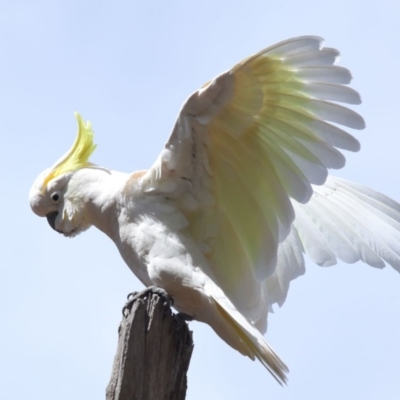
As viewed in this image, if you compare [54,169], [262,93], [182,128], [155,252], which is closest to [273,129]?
[262,93]

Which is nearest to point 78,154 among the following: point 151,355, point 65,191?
point 65,191

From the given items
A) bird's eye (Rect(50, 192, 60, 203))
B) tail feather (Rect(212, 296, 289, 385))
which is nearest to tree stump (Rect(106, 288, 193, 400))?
tail feather (Rect(212, 296, 289, 385))

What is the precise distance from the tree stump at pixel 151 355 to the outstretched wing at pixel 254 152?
0.81m

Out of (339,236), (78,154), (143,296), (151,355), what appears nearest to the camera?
(151,355)

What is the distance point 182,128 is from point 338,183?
3.87 ft

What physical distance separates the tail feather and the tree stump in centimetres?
47

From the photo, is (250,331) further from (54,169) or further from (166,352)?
(54,169)

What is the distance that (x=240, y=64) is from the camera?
3.24 m

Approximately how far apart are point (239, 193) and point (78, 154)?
3.14 feet

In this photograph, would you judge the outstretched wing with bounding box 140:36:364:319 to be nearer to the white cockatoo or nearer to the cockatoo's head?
the white cockatoo

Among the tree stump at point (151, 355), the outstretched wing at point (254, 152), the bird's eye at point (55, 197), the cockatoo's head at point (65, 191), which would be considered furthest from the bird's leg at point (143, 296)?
the bird's eye at point (55, 197)

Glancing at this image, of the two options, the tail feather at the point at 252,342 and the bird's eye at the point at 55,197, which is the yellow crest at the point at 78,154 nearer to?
the bird's eye at the point at 55,197

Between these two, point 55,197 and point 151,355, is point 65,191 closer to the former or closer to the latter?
point 55,197

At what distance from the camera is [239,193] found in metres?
3.50
